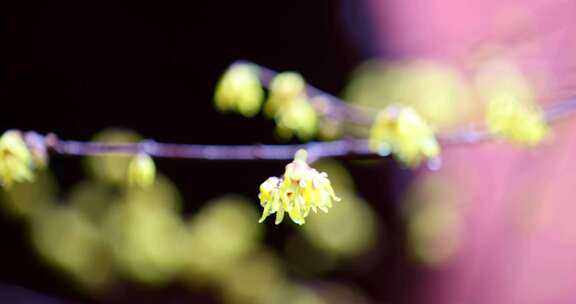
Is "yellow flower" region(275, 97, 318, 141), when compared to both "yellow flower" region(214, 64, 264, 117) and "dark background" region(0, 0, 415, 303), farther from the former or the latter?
"dark background" region(0, 0, 415, 303)

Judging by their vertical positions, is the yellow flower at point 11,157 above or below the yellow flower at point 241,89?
below

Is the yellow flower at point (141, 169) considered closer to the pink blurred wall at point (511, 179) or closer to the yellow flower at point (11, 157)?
the yellow flower at point (11, 157)

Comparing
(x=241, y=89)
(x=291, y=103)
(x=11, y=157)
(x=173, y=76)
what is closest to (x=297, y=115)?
(x=291, y=103)

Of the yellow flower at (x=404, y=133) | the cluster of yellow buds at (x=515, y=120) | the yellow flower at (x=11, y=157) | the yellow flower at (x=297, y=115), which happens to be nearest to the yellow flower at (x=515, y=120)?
the cluster of yellow buds at (x=515, y=120)

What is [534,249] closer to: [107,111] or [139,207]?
[139,207]

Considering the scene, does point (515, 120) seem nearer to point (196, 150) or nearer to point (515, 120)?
point (515, 120)

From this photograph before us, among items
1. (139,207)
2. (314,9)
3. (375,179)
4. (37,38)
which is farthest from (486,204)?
(37,38)
